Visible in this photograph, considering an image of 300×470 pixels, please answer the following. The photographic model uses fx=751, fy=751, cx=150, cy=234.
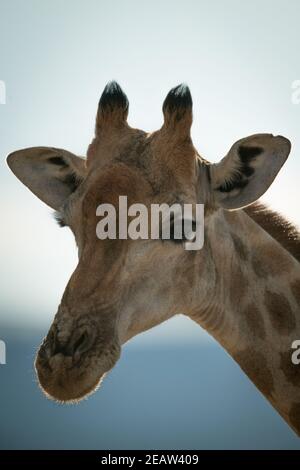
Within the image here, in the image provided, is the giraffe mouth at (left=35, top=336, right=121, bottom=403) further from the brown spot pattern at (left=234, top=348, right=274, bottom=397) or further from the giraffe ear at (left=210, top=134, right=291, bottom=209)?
the giraffe ear at (left=210, top=134, right=291, bottom=209)

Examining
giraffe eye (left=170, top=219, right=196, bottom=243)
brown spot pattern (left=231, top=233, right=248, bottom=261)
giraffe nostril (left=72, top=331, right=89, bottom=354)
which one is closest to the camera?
giraffe nostril (left=72, top=331, right=89, bottom=354)

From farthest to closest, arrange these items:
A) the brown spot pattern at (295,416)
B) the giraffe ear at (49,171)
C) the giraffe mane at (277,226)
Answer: the giraffe mane at (277,226), the giraffe ear at (49,171), the brown spot pattern at (295,416)

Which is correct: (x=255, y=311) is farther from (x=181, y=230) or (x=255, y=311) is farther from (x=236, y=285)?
(x=181, y=230)

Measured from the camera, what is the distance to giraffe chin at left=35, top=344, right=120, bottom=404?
6.22 metres

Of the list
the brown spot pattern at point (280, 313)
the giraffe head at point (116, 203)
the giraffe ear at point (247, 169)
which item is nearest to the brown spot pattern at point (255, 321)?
the brown spot pattern at point (280, 313)

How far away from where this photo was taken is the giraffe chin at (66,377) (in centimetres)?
622

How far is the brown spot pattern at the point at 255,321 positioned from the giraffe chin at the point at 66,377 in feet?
7.78

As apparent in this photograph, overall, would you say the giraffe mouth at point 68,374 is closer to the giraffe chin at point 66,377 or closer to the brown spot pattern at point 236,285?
the giraffe chin at point 66,377

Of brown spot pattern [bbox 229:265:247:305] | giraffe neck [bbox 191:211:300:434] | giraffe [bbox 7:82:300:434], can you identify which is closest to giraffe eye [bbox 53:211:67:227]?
giraffe [bbox 7:82:300:434]

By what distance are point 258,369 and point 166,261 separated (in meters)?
Result: 1.70

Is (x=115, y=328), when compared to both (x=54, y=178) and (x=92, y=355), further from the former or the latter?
(x=54, y=178)

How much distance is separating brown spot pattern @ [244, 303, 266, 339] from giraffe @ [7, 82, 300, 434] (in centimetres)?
1

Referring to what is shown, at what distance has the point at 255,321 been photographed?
8.24 m
